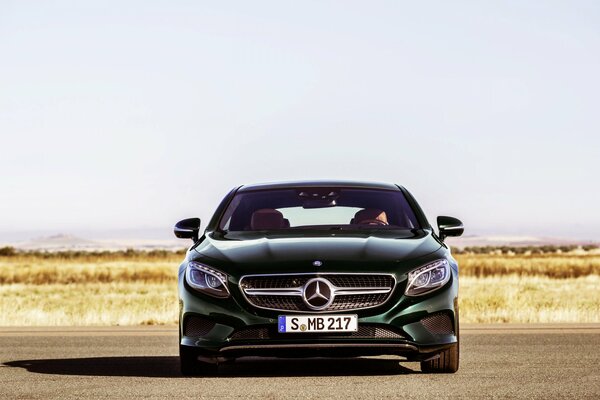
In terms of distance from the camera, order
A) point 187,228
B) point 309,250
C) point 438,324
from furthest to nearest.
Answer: point 187,228, point 309,250, point 438,324

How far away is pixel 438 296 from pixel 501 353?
374 centimetres

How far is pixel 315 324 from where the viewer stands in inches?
376

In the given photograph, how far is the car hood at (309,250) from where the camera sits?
31.9ft

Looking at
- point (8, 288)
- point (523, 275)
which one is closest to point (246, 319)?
point (8, 288)

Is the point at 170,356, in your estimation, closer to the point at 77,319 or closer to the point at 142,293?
the point at 77,319

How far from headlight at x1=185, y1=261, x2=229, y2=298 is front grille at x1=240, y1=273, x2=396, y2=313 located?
17 centimetres

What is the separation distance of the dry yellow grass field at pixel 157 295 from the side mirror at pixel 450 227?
35.4 ft

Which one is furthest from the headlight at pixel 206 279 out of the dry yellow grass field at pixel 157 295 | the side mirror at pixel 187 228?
the dry yellow grass field at pixel 157 295

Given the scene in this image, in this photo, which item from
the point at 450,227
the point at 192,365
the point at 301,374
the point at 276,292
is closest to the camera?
the point at 276,292

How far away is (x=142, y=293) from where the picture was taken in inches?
1644

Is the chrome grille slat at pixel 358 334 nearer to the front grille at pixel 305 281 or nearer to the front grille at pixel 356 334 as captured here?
the front grille at pixel 356 334

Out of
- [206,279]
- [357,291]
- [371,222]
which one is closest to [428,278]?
[357,291]

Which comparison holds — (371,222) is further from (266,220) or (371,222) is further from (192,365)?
(192,365)

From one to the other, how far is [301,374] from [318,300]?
4.24ft
